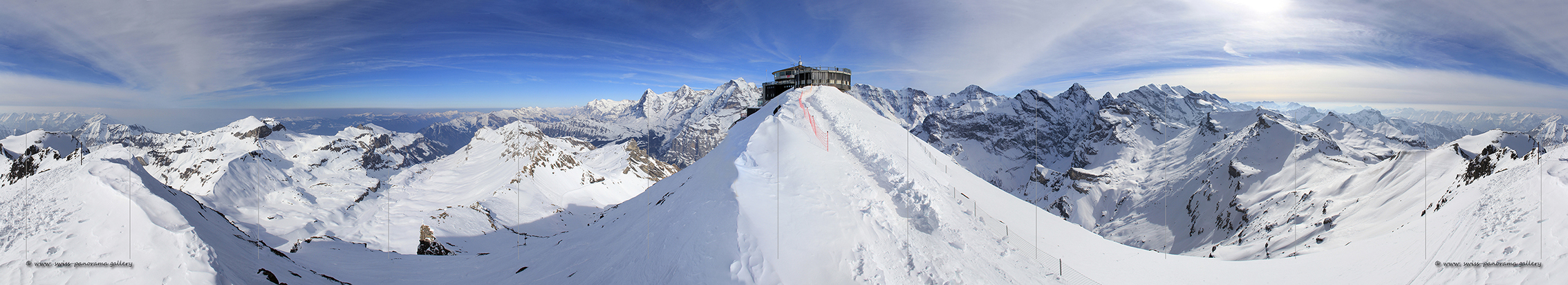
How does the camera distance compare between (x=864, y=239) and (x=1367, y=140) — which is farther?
(x=1367, y=140)

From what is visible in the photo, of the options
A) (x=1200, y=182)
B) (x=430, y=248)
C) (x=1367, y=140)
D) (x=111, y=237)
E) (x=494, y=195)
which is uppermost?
(x=1367, y=140)

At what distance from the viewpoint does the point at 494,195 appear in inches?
3093

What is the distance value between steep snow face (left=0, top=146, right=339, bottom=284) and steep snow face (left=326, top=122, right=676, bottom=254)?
22.5 meters

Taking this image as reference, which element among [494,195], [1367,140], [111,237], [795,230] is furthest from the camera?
[1367,140]

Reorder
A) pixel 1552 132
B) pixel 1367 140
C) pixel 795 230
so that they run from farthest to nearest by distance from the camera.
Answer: pixel 1367 140, pixel 1552 132, pixel 795 230

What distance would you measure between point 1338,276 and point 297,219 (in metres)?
126

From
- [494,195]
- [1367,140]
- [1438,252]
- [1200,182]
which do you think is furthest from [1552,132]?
[494,195]

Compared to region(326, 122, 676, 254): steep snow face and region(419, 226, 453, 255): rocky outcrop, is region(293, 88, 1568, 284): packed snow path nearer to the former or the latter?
region(419, 226, 453, 255): rocky outcrop

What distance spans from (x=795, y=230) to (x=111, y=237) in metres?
16.8

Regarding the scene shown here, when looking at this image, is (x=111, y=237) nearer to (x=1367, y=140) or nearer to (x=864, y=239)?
(x=864, y=239)

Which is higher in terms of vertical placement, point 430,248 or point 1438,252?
point 1438,252

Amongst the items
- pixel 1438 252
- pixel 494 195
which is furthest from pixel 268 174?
pixel 1438 252

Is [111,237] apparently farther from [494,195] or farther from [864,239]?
[494,195]

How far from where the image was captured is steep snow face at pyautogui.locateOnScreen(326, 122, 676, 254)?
5191cm
